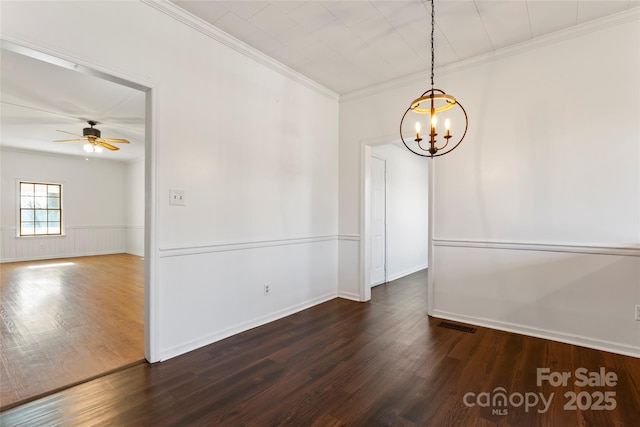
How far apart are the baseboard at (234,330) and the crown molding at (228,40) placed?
2.85 meters

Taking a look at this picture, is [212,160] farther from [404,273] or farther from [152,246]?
[404,273]

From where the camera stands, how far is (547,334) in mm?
2914

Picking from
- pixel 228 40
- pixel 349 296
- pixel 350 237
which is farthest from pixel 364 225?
pixel 228 40

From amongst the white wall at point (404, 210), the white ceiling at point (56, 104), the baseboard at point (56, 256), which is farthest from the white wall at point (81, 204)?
the white wall at point (404, 210)

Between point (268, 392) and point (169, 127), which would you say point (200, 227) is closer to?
point (169, 127)

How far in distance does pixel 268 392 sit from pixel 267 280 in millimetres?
1496

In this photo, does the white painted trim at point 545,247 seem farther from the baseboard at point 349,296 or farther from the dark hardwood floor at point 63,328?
the dark hardwood floor at point 63,328

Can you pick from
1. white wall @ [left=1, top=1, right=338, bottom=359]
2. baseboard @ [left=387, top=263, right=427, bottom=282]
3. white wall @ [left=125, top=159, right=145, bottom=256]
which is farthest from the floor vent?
white wall @ [left=125, top=159, right=145, bottom=256]

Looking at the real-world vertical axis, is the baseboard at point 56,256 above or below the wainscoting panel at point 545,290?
below

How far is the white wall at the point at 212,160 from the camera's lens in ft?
7.27

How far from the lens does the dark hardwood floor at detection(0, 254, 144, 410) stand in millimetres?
2226

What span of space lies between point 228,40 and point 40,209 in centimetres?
834

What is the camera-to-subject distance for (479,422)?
68.6 inches

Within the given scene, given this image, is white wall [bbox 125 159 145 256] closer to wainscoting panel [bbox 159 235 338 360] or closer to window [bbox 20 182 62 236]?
window [bbox 20 182 62 236]
